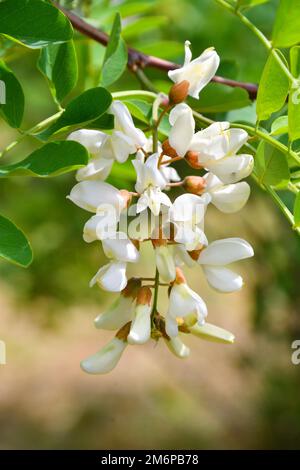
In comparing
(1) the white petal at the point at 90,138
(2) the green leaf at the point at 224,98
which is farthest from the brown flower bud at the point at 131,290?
(2) the green leaf at the point at 224,98

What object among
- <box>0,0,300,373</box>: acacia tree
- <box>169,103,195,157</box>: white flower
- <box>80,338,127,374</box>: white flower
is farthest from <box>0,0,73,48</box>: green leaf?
<box>80,338,127,374</box>: white flower

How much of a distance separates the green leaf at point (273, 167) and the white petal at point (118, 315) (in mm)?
133

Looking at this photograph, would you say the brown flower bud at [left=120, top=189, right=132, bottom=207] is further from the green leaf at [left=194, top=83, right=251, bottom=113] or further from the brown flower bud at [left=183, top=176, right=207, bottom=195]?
the green leaf at [left=194, top=83, right=251, bottom=113]

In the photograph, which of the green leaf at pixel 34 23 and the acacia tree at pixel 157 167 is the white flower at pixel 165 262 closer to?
the acacia tree at pixel 157 167

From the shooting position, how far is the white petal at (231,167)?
19.9 inches

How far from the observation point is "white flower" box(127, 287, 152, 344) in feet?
1.71

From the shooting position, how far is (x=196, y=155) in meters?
0.51

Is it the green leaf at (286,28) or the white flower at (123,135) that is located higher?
the green leaf at (286,28)

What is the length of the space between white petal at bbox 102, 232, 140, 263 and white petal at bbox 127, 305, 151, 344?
0.05m

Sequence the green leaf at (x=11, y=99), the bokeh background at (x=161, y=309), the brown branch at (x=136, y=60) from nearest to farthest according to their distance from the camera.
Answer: the green leaf at (x=11, y=99) < the brown branch at (x=136, y=60) < the bokeh background at (x=161, y=309)

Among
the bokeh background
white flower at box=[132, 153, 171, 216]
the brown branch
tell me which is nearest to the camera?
white flower at box=[132, 153, 171, 216]

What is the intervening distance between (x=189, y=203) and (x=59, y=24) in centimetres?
16

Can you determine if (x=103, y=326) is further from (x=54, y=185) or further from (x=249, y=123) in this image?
(x=54, y=185)

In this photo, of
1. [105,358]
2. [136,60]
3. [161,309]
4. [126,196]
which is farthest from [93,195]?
[161,309]
